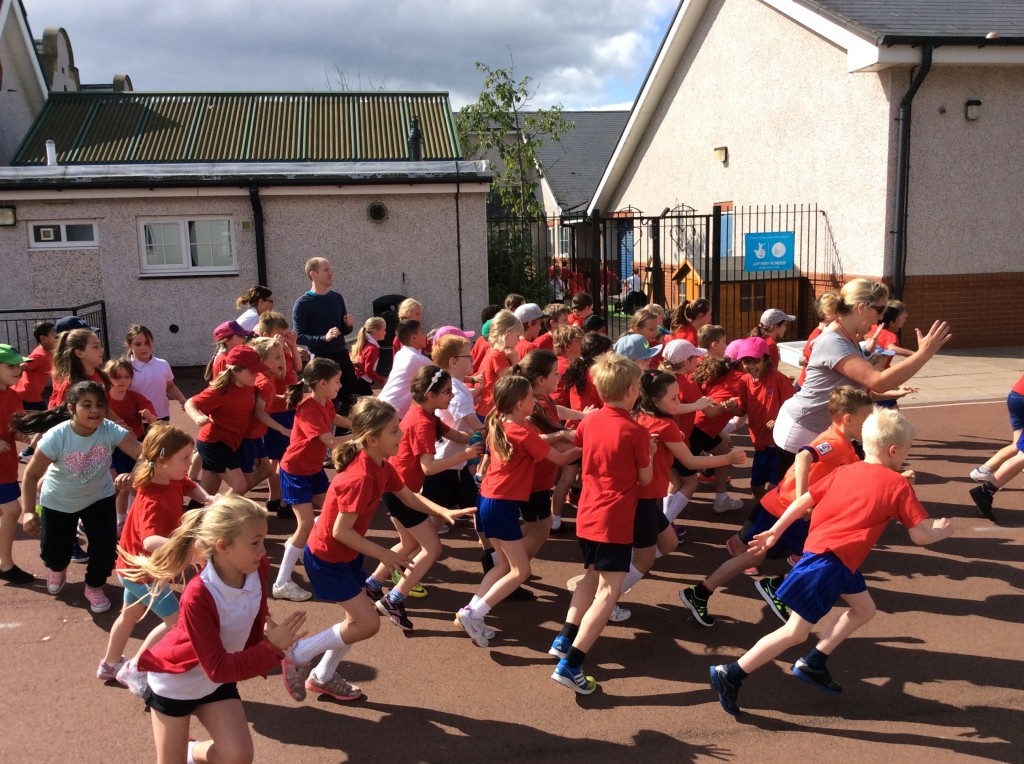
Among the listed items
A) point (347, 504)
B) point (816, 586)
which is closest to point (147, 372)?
point (347, 504)

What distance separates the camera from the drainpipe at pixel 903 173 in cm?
1333

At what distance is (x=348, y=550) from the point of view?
4.13 meters

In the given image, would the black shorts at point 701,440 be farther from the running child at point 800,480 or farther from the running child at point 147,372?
the running child at point 147,372

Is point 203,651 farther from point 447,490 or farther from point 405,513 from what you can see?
point 447,490

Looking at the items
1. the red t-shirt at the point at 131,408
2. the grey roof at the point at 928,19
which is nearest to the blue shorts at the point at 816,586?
the red t-shirt at the point at 131,408

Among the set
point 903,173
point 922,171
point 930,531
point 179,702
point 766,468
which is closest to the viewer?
point 179,702

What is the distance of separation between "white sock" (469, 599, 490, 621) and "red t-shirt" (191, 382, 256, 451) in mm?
2469

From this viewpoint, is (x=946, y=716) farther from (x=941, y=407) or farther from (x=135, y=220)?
(x=135, y=220)

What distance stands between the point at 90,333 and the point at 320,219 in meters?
8.64

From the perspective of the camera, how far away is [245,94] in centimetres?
2066

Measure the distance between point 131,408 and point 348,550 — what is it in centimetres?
292

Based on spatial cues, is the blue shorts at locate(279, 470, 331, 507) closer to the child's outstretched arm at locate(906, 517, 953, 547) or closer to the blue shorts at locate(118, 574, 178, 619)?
the blue shorts at locate(118, 574, 178, 619)

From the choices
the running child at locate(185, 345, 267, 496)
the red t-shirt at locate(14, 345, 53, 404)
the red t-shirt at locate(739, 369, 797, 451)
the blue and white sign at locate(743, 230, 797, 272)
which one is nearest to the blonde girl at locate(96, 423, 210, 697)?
the running child at locate(185, 345, 267, 496)

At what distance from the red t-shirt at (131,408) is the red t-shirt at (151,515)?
2.06m
